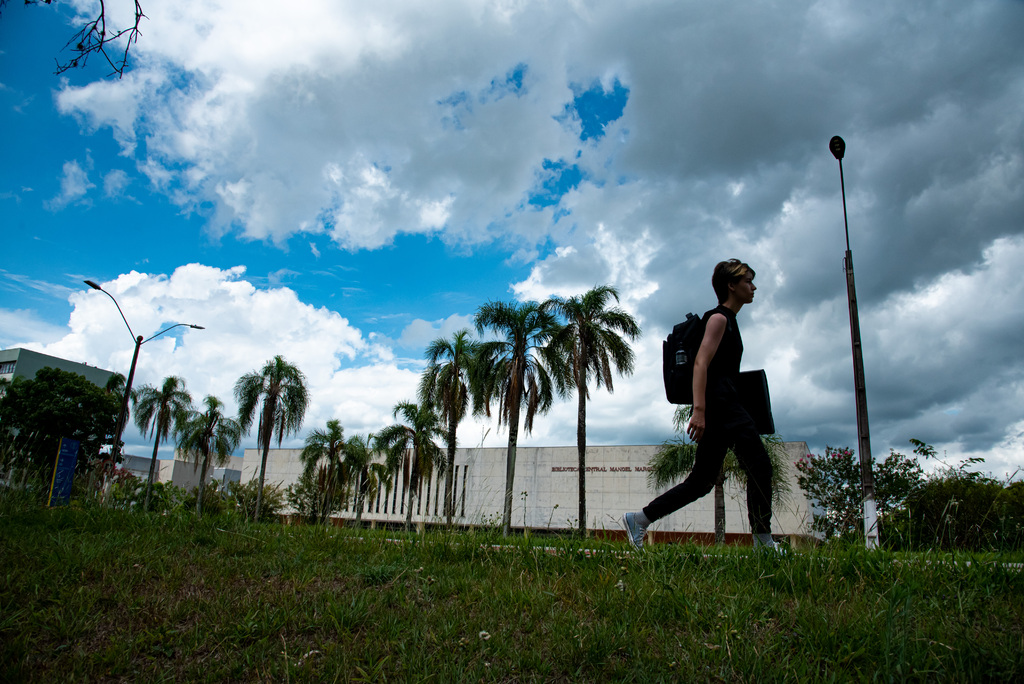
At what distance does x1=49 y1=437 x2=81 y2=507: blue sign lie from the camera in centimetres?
630

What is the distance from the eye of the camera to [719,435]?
12.3 feet

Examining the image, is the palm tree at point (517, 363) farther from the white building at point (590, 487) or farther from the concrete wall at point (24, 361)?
the concrete wall at point (24, 361)

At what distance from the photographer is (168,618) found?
2.98 metres

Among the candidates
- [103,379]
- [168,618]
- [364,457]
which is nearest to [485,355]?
[364,457]

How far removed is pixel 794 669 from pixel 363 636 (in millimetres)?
1825

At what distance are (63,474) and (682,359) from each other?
7.80 meters

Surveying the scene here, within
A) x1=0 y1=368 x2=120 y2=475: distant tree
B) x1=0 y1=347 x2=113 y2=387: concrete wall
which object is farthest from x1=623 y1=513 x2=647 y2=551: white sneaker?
x1=0 y1=347 x2=113 y2=387: concrete wall

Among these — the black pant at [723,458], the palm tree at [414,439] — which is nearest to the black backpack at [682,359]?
the black pant at [723,458]

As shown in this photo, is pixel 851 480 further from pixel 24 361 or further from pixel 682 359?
pixel 24 361

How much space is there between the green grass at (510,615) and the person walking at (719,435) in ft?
0.86

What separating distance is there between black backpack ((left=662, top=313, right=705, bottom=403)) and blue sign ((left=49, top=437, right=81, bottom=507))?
628cm

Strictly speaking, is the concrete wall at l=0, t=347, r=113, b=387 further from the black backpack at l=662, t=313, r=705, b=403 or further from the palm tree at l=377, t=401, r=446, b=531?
the black backpack at l=662, t=313, r=705, b=403

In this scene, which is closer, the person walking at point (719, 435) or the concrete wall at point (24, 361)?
the person walking at point (719, 435)

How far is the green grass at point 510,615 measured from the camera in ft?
7.34
